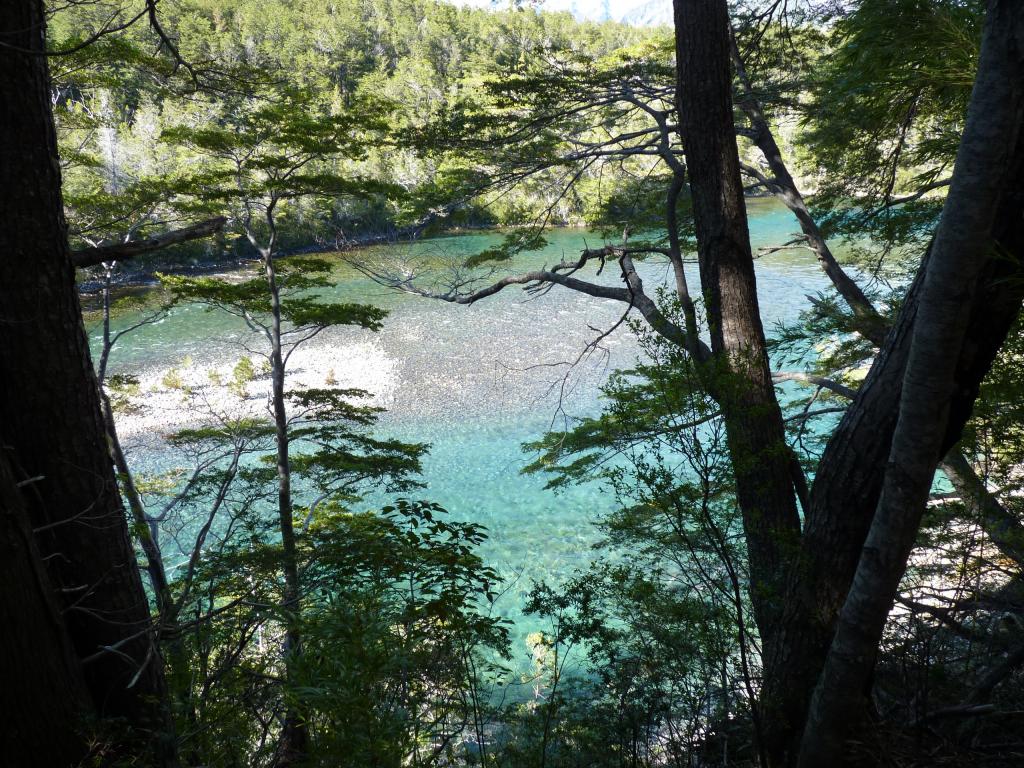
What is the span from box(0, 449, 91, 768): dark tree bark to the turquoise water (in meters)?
4.04

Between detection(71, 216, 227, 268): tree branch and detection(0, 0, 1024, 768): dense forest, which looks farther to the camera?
detection(71, 216, 227, 268): tree branch

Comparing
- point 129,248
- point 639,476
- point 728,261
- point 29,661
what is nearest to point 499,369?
point 728,261

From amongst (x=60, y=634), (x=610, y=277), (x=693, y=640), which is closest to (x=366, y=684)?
(x=60, y=634)

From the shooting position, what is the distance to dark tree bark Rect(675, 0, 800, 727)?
2686mm

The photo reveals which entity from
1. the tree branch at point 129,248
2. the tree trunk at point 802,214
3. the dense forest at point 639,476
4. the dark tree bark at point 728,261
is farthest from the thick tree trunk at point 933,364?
the tree trunk at point 802,214

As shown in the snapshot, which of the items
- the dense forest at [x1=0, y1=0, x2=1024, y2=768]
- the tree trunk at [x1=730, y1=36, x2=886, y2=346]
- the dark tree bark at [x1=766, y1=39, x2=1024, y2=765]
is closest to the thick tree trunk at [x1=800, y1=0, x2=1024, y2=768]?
the dense forest at [x1=0, y1=0, x2=1024, y2=768]

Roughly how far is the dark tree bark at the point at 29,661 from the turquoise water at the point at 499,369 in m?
4.04

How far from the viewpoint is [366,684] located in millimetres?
1869

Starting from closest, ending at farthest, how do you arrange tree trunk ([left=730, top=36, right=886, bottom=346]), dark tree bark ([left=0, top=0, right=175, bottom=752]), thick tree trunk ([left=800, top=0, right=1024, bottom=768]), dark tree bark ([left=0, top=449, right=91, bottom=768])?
thick tree trunk ([left=800, top=0, right=1024, bottom=768])
dark tree bark ([left=0, top=449, right=91, bottom=768])
dark tree bark ([left=0, top=0, right=175, bottom=752])
tree trunk ([left=730, top=36, right=886, bottom=346])

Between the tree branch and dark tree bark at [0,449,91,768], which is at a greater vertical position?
the tree branch

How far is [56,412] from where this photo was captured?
1.82 m

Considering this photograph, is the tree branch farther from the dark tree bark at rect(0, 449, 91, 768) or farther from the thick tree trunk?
the thick tree trunk

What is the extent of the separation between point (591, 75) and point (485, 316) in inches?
414

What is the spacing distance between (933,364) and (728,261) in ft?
5.11
